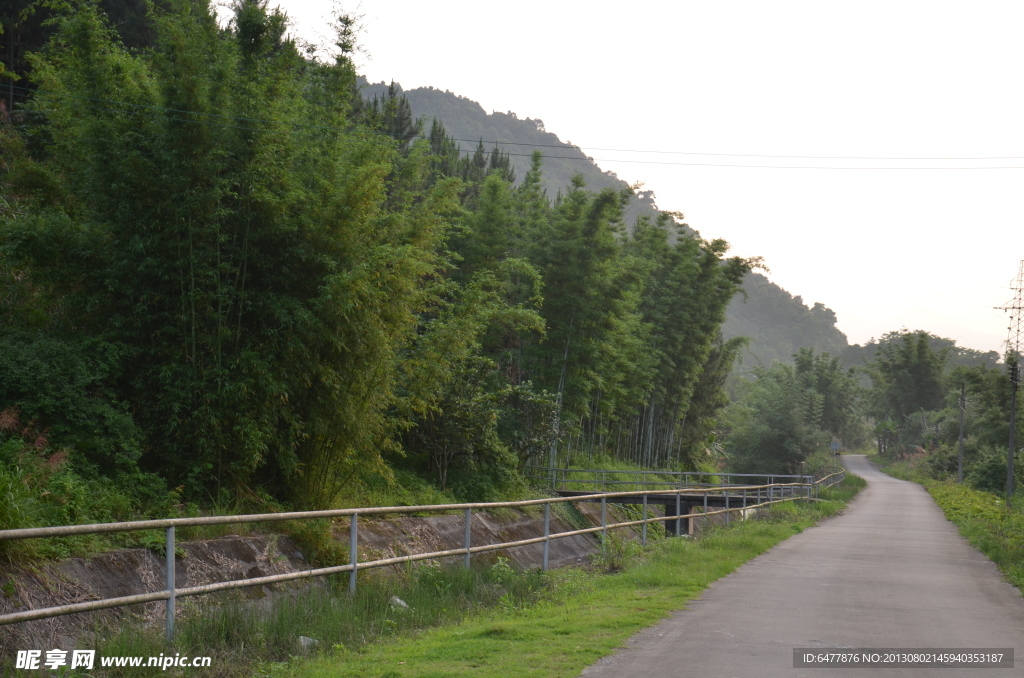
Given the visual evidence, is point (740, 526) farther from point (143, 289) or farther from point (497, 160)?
point (497, 160)

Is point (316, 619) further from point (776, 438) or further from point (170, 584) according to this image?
point (776, 438)

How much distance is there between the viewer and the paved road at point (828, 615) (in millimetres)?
6391

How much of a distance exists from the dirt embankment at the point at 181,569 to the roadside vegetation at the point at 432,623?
0.42 m

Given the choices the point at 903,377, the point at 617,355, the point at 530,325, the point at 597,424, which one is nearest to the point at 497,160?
the point at 597,424

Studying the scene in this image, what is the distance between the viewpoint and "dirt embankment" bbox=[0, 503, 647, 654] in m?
7.09

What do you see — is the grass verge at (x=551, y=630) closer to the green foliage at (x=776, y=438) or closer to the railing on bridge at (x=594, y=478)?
the railing on bridge at (x=594, y=478)

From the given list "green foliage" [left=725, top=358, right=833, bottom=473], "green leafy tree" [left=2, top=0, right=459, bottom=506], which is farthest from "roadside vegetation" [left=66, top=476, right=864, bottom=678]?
"green foliage" [left=725, top=358, right=833, bottom=473]

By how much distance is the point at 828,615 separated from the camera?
8.73 metres

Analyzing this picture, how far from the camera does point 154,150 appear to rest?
11.6m

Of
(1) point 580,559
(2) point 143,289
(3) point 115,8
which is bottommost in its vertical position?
(1) point 580,559

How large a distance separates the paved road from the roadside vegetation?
436 millimetres

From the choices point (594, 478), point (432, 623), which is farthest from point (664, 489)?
point (432, 623)

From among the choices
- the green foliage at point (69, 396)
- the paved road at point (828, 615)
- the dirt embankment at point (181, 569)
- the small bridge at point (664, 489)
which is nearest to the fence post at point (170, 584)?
the dirt embankment at point (181, 569)

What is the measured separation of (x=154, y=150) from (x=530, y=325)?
14483mm
